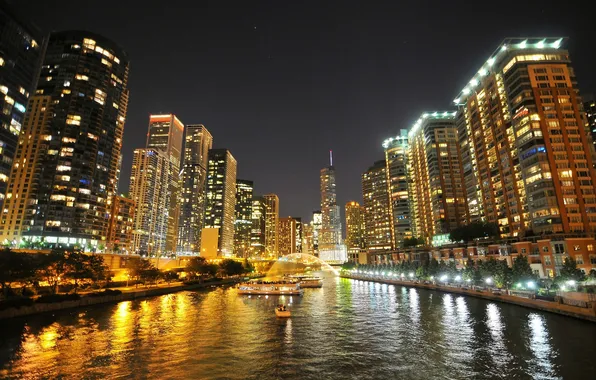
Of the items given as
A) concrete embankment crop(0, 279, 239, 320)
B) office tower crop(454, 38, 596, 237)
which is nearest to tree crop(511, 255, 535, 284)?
office tower crop(454, 38, 596, 237)

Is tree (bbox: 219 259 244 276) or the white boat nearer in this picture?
the white boat

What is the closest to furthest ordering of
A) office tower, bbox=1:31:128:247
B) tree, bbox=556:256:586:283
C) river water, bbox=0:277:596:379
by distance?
river water, bbox=0:277:596:379 < tree, bbox=556:256:586:283 < office tower, bbox=1:31:128:247

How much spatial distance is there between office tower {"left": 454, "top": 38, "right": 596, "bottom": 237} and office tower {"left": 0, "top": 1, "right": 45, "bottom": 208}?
195 m

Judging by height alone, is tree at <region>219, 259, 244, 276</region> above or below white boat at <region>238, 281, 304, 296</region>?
above

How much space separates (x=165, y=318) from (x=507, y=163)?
475ft

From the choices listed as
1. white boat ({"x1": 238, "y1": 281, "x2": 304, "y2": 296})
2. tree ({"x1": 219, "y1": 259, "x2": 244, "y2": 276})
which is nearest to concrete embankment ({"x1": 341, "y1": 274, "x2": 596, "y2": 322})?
white boat ({"x1": 238, "y1": 281, "x2": 304, "y2": 296})

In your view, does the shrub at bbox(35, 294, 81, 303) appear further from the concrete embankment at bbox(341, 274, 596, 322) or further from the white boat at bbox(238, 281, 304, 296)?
the concrete embankment at bbox(341, 274, 596, 322)

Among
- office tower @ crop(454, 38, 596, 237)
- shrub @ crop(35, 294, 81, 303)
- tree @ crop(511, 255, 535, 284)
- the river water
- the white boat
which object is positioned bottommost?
the river water

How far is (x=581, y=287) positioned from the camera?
70.6 m

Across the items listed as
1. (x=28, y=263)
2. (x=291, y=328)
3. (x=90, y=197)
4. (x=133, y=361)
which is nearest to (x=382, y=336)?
(x=291, y=328)

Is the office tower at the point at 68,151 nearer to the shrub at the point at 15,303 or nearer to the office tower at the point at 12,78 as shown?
the office tower at the point at 12,78

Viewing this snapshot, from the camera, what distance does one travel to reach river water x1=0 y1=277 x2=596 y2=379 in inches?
1300

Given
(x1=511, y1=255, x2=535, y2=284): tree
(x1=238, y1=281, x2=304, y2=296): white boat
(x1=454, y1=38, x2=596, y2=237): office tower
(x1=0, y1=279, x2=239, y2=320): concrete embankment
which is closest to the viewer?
(x1=0, y1=279, x2=239, y2=320): concrete embankment

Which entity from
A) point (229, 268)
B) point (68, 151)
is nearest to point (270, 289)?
point (229, 268)
